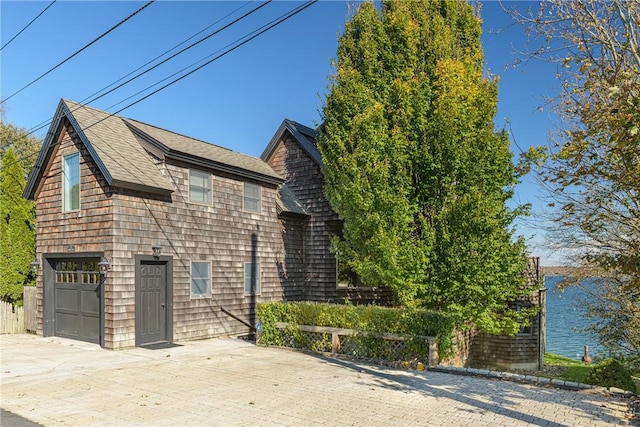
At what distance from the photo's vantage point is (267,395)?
729 cm

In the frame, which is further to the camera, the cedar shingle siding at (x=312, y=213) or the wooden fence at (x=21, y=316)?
the cedar shingle siding at (x=312, y=213)

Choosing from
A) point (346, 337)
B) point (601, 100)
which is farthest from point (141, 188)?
point (601, 100)

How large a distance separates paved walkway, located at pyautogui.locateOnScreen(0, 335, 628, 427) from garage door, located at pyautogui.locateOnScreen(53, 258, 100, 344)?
196cm

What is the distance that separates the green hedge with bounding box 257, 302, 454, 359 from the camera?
980 cm

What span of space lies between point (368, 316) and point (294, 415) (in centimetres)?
452

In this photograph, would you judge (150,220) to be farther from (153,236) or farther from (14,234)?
(14,234)

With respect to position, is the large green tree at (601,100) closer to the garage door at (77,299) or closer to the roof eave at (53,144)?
the roof eave at (53,144)

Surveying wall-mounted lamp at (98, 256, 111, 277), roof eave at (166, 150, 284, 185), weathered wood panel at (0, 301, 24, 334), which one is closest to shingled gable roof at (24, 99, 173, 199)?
roof eave at (166, 150, 284, 185)

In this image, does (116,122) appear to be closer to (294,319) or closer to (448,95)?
(294,319)

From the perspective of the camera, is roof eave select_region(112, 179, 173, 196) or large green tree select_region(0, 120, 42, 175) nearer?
roof eave select_region(112, 179, 173, 196)

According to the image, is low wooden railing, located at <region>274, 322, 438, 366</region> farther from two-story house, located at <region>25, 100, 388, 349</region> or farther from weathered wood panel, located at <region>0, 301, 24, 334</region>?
weathered wood panel, located at <region>0, 301, 24, 334</region>

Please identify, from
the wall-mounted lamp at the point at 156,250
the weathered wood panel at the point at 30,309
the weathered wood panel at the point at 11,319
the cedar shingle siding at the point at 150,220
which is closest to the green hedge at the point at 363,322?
the cedar shingle siding at the point at 150,220

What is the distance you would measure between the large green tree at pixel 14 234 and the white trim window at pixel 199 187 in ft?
22.8

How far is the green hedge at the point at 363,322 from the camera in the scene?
9.80 meters
